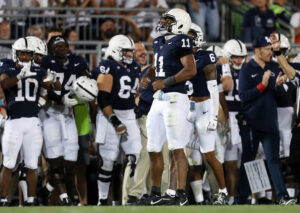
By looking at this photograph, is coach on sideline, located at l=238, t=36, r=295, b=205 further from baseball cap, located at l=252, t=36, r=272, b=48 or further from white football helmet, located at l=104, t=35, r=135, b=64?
white football helmet, located at l=104, t=35, r=135, b=64

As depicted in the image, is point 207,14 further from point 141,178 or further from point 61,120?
point 141,178

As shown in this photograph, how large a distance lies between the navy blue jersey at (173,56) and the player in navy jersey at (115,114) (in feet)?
6.82

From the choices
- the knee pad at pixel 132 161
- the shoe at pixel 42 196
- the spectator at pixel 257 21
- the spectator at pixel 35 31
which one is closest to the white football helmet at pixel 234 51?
the knee pad at pixel 132 161

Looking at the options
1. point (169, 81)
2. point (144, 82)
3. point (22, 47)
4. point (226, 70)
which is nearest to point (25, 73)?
point (22, 47)

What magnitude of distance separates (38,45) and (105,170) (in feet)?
5.50

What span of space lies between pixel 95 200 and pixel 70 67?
97.1 inches

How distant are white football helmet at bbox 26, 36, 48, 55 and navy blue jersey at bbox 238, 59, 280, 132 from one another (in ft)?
7.97

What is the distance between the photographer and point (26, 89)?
11.2 metres

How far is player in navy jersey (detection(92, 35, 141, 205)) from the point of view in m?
Answer: 11.7

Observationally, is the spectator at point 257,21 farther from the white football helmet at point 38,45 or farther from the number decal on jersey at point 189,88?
the number decal on jersey at point 189,88

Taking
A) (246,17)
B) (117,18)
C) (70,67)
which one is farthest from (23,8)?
(246,17)

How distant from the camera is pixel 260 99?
40.2 feet

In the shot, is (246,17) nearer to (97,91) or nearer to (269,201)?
(269,201)

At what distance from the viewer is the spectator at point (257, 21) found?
616 inches
